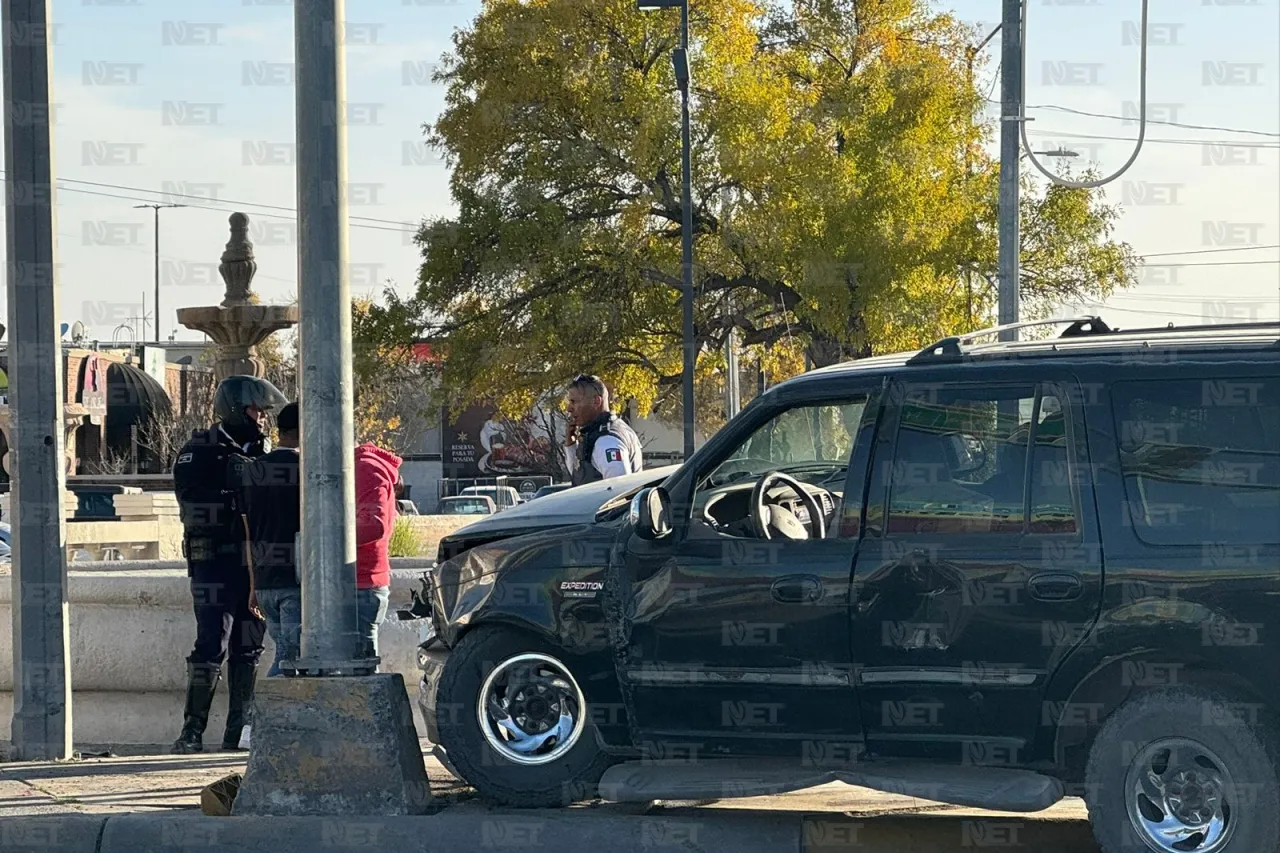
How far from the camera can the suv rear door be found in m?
6.28

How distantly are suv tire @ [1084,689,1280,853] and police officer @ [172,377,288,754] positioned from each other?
15.7 ft

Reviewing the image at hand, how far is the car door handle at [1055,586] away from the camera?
6.22m

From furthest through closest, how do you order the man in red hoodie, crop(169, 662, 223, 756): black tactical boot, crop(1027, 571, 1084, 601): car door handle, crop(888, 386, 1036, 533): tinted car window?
crop(169, 662, 223, 756): black tactical boot < the man in red hoodie < crop(888, 386, 1036, 533): tinted car window < crop(1027, 571, 1084, 601): car door handle

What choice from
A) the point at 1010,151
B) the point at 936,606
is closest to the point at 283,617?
the point at 936,606

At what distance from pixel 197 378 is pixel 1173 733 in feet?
203

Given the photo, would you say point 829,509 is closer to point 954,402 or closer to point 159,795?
point 954,402

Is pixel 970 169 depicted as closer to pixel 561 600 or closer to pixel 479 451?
pixel 561 600

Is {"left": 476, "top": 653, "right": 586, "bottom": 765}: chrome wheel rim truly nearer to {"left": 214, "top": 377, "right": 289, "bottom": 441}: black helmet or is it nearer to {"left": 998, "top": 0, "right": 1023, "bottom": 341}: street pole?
{"left": 214, "top": 377, "right": 289, "bottom": 441}: black helmet

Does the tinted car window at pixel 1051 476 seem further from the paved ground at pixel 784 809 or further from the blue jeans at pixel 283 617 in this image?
the blue jeans at pixel 283 617

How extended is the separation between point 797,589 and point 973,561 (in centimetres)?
69

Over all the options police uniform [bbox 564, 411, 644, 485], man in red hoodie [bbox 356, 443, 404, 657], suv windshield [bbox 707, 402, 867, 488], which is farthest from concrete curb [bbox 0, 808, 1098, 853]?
police uniform [bbox 564, 411, 644, 485]

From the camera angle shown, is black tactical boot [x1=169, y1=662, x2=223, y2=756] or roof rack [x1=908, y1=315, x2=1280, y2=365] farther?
black tactical boot [x1=169, y1=662, x2=223, y2=756]

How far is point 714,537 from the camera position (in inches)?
274

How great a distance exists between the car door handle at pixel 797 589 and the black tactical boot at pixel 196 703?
157 inches
